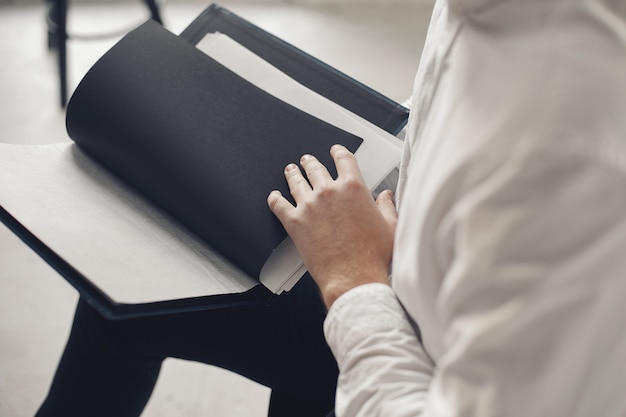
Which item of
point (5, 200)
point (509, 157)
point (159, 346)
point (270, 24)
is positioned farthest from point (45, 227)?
point (270, 24)

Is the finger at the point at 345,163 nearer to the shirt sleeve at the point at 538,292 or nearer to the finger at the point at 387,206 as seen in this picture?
the finger at the point at 387,206

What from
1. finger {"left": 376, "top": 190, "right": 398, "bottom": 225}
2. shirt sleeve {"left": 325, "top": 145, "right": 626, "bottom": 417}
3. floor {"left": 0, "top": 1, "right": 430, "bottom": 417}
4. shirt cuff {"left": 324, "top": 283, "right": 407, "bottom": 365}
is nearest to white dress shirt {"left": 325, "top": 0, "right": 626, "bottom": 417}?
shirt sleeve {"left": 325, "top": 145, "right": 626, "bottom": 417}

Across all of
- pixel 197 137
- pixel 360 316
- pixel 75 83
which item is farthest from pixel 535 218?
pixel 75 83

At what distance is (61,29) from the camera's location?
174 cm

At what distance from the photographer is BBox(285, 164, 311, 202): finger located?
82 centimetres

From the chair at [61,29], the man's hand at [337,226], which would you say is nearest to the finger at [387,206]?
the man's hand at [337,226]

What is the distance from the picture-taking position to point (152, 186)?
858 millimetres

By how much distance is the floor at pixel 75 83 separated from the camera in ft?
4.59

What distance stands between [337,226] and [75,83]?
1383 mm

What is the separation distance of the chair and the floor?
45mm

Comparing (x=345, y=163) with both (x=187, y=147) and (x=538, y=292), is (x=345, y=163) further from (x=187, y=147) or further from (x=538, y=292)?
(x=538, y=292)

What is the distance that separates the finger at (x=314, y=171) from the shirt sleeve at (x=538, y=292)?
0.27m

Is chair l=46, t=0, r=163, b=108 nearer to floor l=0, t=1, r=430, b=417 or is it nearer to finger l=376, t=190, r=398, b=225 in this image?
floor l=0, t=1, r=430, b=417

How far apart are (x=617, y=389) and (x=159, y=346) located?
1.89 feet
